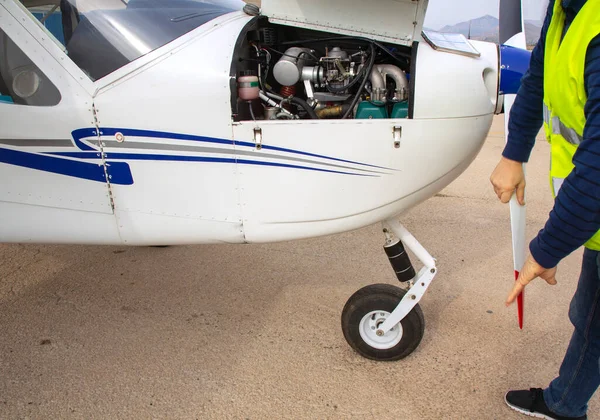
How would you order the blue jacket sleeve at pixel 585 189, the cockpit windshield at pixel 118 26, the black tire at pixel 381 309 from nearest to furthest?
the blue jacket sleeve at pixel 585 189, the cockpit windshield at pixel 118 26, the black tire at pixel 381 309

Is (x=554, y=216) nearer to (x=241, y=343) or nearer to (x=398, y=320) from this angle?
(x=398, y=320)

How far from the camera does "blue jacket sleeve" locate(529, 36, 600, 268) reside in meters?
1.12

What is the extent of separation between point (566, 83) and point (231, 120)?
47.2 inches

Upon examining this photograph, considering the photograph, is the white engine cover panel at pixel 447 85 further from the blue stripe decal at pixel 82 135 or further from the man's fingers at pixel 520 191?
the blue stripe decal at pixel 82 135

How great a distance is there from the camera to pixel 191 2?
8.05 feet

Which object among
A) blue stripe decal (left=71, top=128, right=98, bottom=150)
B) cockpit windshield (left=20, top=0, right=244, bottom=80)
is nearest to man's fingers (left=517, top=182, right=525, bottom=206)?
cockpit windshield (left=20, top=0, right=244, bottom=80)

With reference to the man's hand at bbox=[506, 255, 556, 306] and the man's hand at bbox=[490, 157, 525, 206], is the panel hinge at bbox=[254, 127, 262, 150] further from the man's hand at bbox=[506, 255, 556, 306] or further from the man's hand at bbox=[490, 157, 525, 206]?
the man's hand at bbox=[506, 255, 556, 306]

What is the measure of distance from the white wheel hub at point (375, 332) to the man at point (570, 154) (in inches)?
29.9

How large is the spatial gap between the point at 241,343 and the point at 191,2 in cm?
174

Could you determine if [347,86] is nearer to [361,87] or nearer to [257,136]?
[361,87]

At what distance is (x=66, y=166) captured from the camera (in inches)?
84.4

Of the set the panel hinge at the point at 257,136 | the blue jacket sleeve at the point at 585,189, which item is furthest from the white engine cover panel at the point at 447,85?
the blue jacket sleeve at the point at 585,189

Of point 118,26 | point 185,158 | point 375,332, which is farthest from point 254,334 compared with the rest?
point 118,26

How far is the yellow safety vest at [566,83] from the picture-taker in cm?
118
